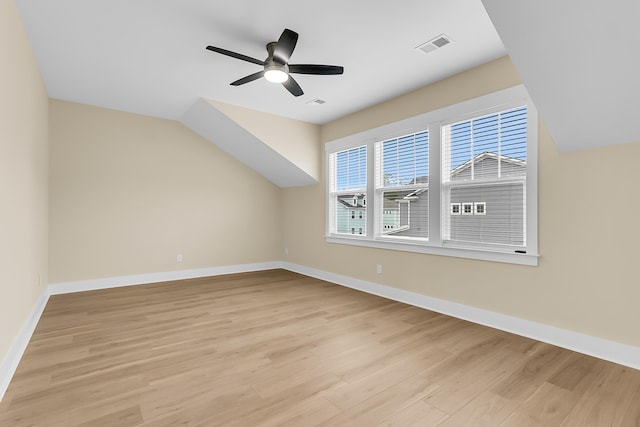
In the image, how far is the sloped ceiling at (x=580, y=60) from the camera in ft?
5.44

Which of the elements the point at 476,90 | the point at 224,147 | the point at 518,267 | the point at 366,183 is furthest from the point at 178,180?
the point at 518,267

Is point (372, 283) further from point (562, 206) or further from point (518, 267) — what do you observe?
point (562, 206)

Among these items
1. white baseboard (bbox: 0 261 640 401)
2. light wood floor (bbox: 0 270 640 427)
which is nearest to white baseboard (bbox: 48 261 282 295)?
white baseboard (bbox: 0 261 640 401)

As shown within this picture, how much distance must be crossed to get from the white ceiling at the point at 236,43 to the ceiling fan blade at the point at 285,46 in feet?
0.56

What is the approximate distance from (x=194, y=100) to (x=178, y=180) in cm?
159

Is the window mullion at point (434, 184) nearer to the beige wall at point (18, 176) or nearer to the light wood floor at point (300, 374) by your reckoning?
the light wood floor at point (300, 374)

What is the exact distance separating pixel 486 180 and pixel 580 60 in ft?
4.72

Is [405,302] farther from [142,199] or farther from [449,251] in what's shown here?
[142,199]

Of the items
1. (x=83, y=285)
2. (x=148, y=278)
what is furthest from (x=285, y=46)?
(x=83, y=285)

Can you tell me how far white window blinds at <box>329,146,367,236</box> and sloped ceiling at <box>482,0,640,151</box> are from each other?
2675 millimetres

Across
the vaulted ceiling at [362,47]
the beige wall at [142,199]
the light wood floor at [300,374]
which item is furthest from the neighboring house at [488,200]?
the beige wall at [142,199]

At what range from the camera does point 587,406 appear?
6.19 ft

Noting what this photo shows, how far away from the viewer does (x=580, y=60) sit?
75.6 inches

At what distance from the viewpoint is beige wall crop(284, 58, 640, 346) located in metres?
2.41
